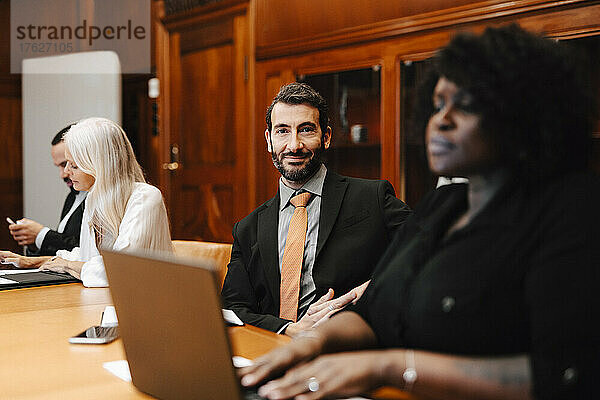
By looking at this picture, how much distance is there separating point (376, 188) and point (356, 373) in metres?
1.33

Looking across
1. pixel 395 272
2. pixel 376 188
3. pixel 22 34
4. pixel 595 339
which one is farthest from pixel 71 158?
pixel 22 34

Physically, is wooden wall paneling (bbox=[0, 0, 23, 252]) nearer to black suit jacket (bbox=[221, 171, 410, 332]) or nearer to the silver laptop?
black suit jacket (bbox=[221, 171, 410, 332])

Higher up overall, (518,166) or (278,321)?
(518,166)

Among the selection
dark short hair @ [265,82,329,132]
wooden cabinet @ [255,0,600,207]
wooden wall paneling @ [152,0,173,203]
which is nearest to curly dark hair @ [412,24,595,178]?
dark short hair @ [265,82,329,132]

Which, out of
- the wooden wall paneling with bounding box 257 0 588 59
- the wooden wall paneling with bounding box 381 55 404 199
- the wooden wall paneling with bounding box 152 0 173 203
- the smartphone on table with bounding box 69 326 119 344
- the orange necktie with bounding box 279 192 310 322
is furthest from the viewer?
the wooden wall paneling with bounding box 152 0 173 203

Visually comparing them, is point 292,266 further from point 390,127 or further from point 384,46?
point 384,46

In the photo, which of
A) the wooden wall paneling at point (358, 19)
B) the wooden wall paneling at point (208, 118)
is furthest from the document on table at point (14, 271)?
the wooden wall paneling at point (358, 19)

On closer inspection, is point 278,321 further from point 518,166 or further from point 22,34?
point 22,34

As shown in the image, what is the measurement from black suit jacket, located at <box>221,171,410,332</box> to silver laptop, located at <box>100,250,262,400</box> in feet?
3.07

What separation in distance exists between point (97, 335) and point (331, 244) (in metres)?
0.83

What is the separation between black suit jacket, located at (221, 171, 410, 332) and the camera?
2.11 meters

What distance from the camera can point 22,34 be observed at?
5543 mm

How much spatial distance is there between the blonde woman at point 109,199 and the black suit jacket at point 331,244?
47cm

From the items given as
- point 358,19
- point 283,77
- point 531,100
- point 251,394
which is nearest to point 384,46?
point 358,19
